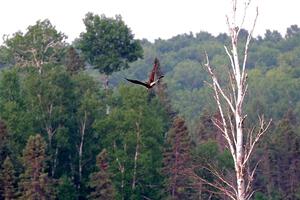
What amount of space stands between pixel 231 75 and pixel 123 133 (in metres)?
50.7

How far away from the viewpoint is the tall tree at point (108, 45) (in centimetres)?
7756

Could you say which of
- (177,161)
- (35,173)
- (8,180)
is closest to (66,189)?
(35,173)

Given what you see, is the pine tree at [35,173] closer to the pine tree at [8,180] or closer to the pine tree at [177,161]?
the pine tree at [8,180]

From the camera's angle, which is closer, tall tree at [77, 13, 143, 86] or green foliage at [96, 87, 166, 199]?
green foliage at [96, 87, 166, 199]

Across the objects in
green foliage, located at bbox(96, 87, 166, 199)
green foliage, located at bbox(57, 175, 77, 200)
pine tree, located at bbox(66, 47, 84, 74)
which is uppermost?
pine tree, located at bbox(66, 47, 84, 74)

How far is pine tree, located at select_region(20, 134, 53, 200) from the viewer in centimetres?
5656

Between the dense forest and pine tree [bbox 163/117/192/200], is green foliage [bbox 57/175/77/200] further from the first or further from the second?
pine tree [bbox 163/117/192/200]

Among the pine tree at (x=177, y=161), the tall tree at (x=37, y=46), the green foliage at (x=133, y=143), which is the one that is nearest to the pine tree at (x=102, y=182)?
the green foliage at (x=133, y=143)

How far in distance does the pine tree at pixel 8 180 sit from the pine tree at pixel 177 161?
10.7 m

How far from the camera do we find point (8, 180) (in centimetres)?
5659

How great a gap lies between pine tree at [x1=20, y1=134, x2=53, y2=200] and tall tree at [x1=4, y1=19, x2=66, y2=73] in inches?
635

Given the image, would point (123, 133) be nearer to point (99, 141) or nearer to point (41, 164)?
point (99, 141)

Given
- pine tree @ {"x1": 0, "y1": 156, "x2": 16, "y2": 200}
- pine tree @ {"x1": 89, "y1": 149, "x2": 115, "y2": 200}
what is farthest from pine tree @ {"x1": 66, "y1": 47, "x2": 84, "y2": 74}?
pine tree @ {"x1": 0, "y1": 156, "x2": 16, "y2": 200}

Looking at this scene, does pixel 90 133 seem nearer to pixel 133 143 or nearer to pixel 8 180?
pixel 133 143
